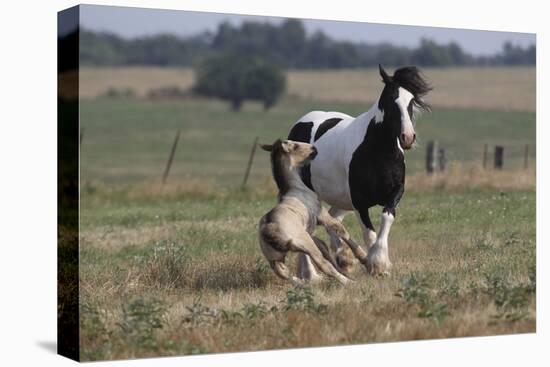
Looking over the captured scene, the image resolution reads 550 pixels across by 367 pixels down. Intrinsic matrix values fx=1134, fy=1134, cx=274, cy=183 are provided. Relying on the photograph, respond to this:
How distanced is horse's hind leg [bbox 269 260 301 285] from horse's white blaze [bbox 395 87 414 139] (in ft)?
6.23

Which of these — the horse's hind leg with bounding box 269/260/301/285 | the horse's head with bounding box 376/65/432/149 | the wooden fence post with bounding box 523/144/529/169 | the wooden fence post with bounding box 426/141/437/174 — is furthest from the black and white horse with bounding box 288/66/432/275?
the wooden fence post with bounding box 426/141/437/174

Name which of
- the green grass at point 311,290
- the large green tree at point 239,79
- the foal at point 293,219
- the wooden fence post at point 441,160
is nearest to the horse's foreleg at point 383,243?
the green grass at point 311,290

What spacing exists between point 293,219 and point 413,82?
6.39ft

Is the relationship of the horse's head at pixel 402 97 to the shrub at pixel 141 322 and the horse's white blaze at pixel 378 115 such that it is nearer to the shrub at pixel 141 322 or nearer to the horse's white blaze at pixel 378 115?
the horse's white blaze at pixel 378 115

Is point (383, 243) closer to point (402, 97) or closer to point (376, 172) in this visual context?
point (376, 172)

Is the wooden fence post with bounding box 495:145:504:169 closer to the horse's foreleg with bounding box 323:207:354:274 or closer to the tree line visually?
the tree line

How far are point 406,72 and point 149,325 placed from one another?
3.88m

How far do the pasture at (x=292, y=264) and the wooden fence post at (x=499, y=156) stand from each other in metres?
0.14

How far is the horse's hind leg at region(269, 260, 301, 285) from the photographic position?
472 inches

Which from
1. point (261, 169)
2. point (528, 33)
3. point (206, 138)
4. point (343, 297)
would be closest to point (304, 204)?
point (343, 297)

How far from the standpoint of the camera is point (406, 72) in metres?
12.1

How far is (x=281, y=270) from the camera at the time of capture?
39.4ft

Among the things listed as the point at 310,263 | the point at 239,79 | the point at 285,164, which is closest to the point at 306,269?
the point at 310,263

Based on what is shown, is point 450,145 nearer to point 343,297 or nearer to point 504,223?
point 504,223
